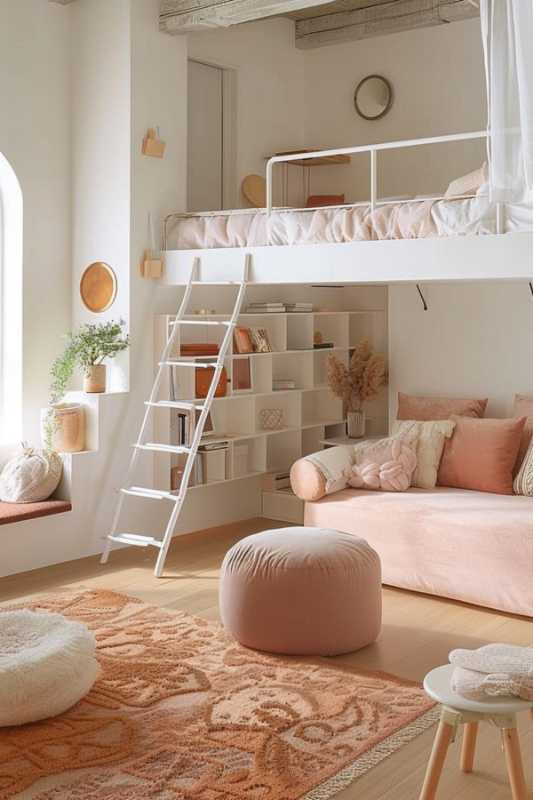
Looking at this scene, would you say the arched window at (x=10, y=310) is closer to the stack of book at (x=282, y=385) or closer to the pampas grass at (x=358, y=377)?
the stack of book at (x=282, y=385)

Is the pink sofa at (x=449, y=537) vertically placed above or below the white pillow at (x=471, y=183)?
below

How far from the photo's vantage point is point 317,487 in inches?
227

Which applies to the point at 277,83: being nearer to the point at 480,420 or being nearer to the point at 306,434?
the point at 306,434

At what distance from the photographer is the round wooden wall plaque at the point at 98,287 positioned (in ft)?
20.3

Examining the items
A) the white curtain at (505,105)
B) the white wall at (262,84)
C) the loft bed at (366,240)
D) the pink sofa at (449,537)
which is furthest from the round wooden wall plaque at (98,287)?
the white curtain at (505,105)

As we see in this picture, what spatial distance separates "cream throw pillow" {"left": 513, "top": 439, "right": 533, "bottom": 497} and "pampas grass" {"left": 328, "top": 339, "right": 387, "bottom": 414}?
4.90ft

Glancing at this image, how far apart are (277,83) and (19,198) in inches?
96.1

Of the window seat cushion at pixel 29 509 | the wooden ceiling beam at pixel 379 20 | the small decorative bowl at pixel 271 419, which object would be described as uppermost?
the wooden ceiling beam at pixel 379 20

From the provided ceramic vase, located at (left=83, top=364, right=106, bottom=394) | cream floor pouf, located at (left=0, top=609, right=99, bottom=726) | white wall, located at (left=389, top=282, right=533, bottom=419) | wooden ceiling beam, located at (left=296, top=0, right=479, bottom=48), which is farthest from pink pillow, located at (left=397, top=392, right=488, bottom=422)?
cream floor pouf, located at (left=0, top=609, right=99, bottom=726)

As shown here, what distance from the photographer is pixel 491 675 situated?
286 centimetres

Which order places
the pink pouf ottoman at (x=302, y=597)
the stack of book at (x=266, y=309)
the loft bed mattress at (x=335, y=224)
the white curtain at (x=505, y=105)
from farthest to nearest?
the stack of book at (x=266, y=309) < the loft bed mattress at (x=335, y=224) < the pink pouf ottoman at (x=302, y=597) < the white curtain at (x=505, y=105)

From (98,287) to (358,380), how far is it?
196 centimetres

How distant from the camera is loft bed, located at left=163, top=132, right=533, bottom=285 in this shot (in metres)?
4.75

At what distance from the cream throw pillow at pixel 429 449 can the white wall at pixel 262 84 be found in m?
2.36
